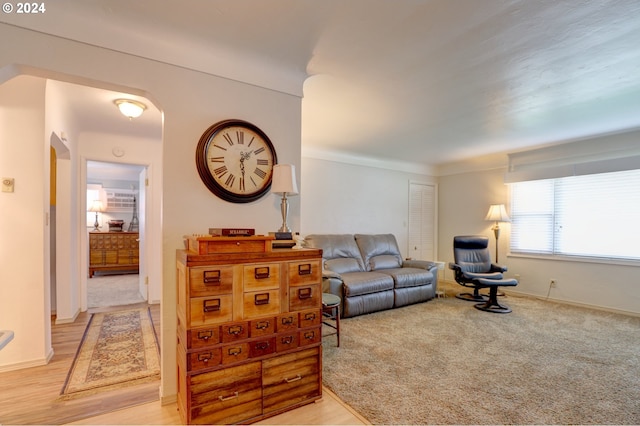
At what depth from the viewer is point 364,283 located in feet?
12.6

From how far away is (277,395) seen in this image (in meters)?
1.85

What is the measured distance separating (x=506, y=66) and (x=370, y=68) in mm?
1062

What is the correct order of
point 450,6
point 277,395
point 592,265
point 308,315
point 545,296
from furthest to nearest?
point 545,296, point 592,265, point 308,315, point 277,395, point 450,6

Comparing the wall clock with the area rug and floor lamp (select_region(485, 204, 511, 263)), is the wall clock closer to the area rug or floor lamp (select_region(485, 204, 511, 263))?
the area rug

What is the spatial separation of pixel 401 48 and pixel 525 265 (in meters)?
4.57

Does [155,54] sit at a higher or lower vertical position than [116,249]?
higher

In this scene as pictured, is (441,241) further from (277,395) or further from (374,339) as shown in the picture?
(277,395)

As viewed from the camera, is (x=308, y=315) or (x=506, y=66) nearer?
(x=308, y=315)

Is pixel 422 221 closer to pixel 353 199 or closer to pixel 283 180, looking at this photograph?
pixel 353 199

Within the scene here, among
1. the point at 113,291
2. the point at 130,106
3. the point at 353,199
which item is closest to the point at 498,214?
the point at 353,199

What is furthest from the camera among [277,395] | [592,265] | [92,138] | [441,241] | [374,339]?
[441,241]

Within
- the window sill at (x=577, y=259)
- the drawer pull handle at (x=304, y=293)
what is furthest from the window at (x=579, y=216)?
the drawer pull handle at (x=304, y=293)

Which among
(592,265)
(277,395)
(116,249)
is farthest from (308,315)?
(116,249)

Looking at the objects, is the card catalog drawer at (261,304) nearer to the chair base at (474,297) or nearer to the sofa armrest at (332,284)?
the sofa armrest at (332,284)
